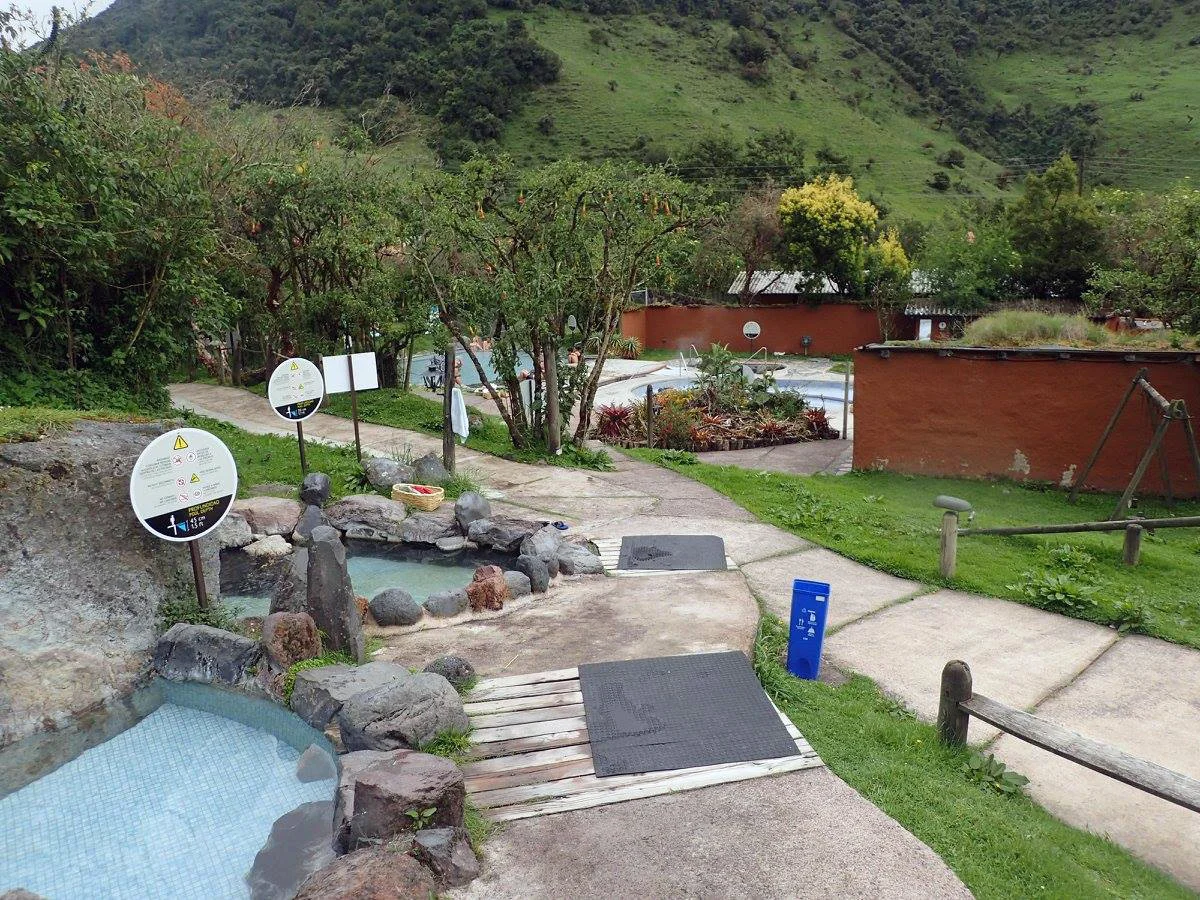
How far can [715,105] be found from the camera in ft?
183

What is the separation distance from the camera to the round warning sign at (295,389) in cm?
831

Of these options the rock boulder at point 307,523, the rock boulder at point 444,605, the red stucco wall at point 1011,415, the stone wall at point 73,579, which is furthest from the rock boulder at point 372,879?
the red stucco wall at point 1011,415

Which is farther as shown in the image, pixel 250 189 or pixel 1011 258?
pixel 1011 258

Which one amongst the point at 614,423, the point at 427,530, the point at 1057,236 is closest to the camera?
the point at 427,530

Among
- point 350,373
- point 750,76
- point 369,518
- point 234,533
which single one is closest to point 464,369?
point 350,373

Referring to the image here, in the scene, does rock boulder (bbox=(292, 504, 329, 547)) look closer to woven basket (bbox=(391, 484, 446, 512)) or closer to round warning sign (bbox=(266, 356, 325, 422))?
woven basket (bbox=(391, 484, 446, 512))

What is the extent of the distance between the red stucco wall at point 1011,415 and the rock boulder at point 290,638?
8813mm

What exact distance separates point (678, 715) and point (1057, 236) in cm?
2667

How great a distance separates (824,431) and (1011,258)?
14.9 metres

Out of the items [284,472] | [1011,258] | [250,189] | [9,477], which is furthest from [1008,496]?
[1011,258]

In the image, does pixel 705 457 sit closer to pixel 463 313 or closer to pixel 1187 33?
pixel 463 313

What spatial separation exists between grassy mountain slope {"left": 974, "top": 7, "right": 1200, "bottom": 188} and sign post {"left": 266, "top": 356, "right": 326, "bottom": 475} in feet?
165

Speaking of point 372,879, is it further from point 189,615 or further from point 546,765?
point 189,615

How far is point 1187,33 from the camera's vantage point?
62.5 m
